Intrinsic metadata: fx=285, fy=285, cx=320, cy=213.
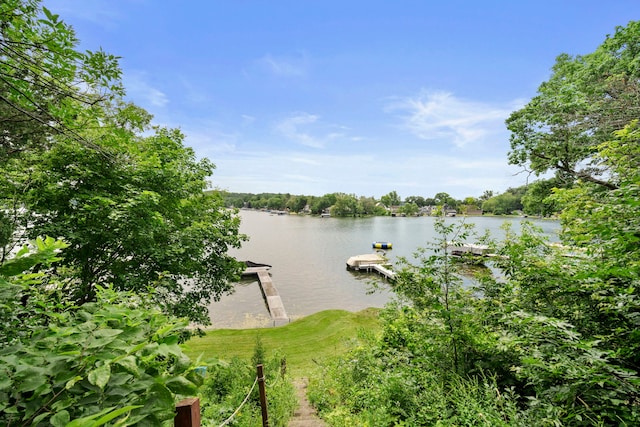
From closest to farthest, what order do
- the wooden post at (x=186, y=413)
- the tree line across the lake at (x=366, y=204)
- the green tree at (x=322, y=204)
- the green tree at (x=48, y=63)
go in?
the wooden post at (x=186, y=413)
the green tree at (x=48, y=63)
the tree line across the lake at (x=366, y=204)
the green tree at (x=322, y=204)

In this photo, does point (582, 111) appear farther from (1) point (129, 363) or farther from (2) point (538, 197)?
(1) point (129, 363)

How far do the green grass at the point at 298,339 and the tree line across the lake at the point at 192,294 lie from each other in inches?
123

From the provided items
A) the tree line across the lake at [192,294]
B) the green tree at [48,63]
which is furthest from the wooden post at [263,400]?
the green tree at [48,63]

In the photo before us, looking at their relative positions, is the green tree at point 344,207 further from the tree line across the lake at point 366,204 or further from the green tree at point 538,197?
Answer: the green tree at point 538,197

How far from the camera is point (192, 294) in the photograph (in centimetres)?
667

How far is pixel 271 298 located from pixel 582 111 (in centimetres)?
1537

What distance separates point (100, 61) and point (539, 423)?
14.4ft

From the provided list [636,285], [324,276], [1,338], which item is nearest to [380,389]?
[636,285]

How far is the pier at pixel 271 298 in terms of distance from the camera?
45.2 feet

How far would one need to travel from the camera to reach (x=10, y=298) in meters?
1.06

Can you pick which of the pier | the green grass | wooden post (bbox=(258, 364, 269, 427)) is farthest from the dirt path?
the pier

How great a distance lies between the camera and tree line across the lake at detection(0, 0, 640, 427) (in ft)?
2.84

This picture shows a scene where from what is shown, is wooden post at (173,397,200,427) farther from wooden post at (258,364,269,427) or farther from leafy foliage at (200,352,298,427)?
wooden post at (258,364,269,427)

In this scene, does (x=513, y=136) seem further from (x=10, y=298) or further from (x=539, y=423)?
(x=10, y=298)
